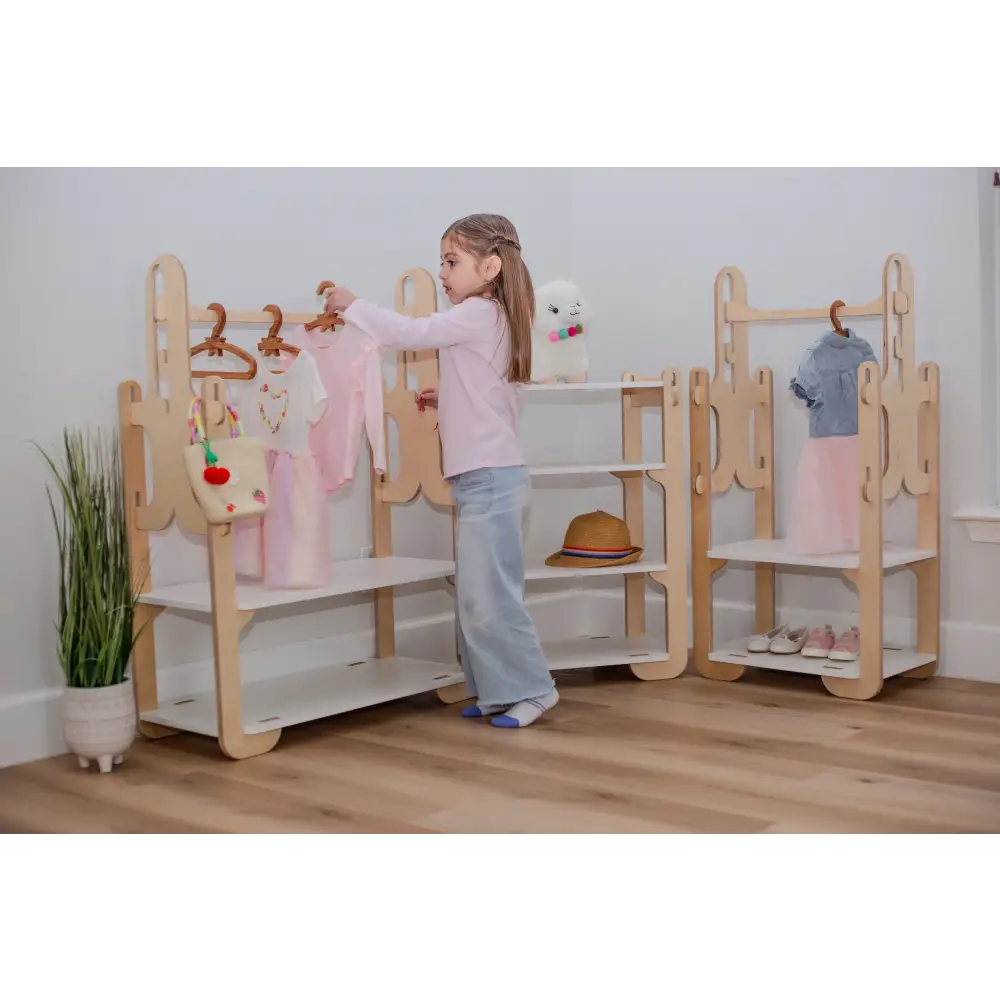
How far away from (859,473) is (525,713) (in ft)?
3.78

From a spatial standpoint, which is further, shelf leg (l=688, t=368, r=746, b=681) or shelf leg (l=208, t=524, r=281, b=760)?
shelf leg (l=688, t=368, r=746, b=681)

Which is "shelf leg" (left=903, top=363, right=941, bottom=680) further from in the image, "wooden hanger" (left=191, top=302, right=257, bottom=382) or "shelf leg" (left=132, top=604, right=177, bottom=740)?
"shelf leg" (left=132, top=604, right=177, bottom=740)

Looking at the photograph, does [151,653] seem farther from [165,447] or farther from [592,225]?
[592,225]

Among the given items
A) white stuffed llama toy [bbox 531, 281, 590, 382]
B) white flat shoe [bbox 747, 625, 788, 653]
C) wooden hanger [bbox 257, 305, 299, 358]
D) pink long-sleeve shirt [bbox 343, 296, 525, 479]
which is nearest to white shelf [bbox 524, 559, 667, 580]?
white flat shoe [bbox 747, 625, 788, 653]

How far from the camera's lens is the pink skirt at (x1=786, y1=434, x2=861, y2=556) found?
12.1 ft

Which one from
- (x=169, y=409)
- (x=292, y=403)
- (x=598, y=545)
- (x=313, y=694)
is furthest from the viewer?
(x=598, y=545)

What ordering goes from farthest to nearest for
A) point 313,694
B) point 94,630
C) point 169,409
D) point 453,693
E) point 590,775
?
point 453,693 → point 313,694 → point 169,409 → point 94,630 → point 590,775

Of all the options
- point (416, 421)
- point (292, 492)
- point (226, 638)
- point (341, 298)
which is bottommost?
point (226, 638)

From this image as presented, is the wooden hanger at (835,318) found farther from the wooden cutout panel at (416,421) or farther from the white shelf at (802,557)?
the wooden cutout panel at (416,421)

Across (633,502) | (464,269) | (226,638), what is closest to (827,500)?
(633,502)

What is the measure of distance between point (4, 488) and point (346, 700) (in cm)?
102

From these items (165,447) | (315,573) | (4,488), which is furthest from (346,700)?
(4,488)

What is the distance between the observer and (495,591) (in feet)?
11.0

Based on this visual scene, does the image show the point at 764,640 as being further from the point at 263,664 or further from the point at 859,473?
the point at 263,664
